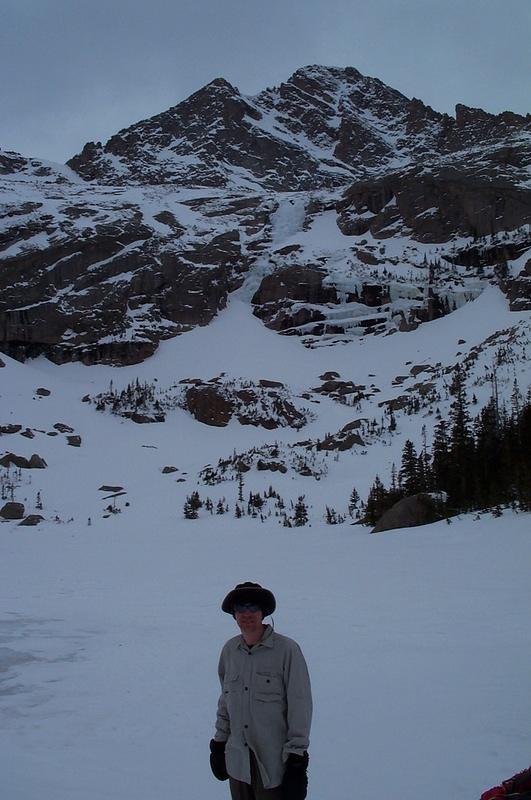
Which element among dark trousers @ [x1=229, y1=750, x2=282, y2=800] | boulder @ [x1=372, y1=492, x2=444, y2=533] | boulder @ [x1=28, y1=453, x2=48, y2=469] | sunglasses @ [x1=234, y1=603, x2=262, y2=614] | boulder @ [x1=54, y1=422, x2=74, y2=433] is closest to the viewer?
dark trousers @ [x1=229, y1=750, x2=282, y2=800]

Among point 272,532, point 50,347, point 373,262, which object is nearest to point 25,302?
point 50,347

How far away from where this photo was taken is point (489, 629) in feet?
22.7

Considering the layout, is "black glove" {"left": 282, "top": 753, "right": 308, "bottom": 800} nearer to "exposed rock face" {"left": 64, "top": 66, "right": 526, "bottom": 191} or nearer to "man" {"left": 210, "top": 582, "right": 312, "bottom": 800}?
"man" {"left": 210, "top": 582, "right": 312, "bottom": 800}

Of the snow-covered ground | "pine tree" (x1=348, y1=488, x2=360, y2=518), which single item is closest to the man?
the snow-covered ground

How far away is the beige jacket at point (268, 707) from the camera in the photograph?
2.61 meters

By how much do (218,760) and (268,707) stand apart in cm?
47

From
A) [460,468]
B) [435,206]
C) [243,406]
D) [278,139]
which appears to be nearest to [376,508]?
[460,468]

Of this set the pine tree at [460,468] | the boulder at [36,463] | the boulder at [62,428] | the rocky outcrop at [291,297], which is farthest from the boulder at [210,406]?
the pine tree at [460,468]

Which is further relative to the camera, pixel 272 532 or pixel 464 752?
pixel 272 532

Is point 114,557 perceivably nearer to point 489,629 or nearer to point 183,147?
point 489,629

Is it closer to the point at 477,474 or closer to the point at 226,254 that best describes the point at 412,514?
the point at 477,474

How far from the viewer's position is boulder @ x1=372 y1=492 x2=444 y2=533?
18.6m

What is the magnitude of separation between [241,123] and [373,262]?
112 meters

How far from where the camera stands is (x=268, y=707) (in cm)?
267
